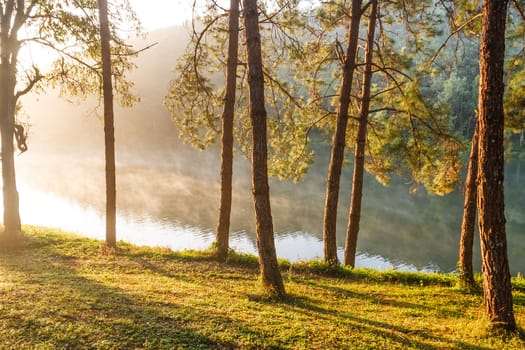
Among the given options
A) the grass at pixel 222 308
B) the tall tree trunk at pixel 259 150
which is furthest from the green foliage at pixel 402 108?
the tall tree trunk at pixel 259 150

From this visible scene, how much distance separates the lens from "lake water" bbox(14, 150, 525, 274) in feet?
72.6

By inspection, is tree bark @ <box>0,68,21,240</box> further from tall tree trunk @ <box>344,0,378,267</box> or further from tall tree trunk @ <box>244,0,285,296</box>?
tall tree trunk @ <box>344,0,378,267</box>

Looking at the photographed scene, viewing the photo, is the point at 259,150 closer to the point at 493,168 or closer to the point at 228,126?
the point at 493,168

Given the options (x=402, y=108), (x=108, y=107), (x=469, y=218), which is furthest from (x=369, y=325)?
(x=108, y=107)

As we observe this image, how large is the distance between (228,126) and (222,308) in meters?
5.57

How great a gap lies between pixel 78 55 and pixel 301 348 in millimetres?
11045

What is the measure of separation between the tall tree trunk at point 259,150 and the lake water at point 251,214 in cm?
1117

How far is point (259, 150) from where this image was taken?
6477 millimetres

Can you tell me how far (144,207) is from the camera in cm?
3081

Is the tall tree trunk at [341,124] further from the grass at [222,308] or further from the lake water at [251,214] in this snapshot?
the lake water at [251,214]

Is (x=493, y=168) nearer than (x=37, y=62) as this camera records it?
Yes

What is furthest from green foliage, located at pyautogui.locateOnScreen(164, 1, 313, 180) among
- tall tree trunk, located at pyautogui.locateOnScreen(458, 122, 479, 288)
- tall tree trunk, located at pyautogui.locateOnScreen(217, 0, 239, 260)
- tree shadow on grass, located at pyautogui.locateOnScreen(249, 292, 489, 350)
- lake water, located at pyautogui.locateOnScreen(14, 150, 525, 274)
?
lake water, located at pyautogui.locateOnScreen(14, 150, 525, 274)

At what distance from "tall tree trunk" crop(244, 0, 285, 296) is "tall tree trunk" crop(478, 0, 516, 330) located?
10.4 feet

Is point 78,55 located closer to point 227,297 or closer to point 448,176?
point 227,297
